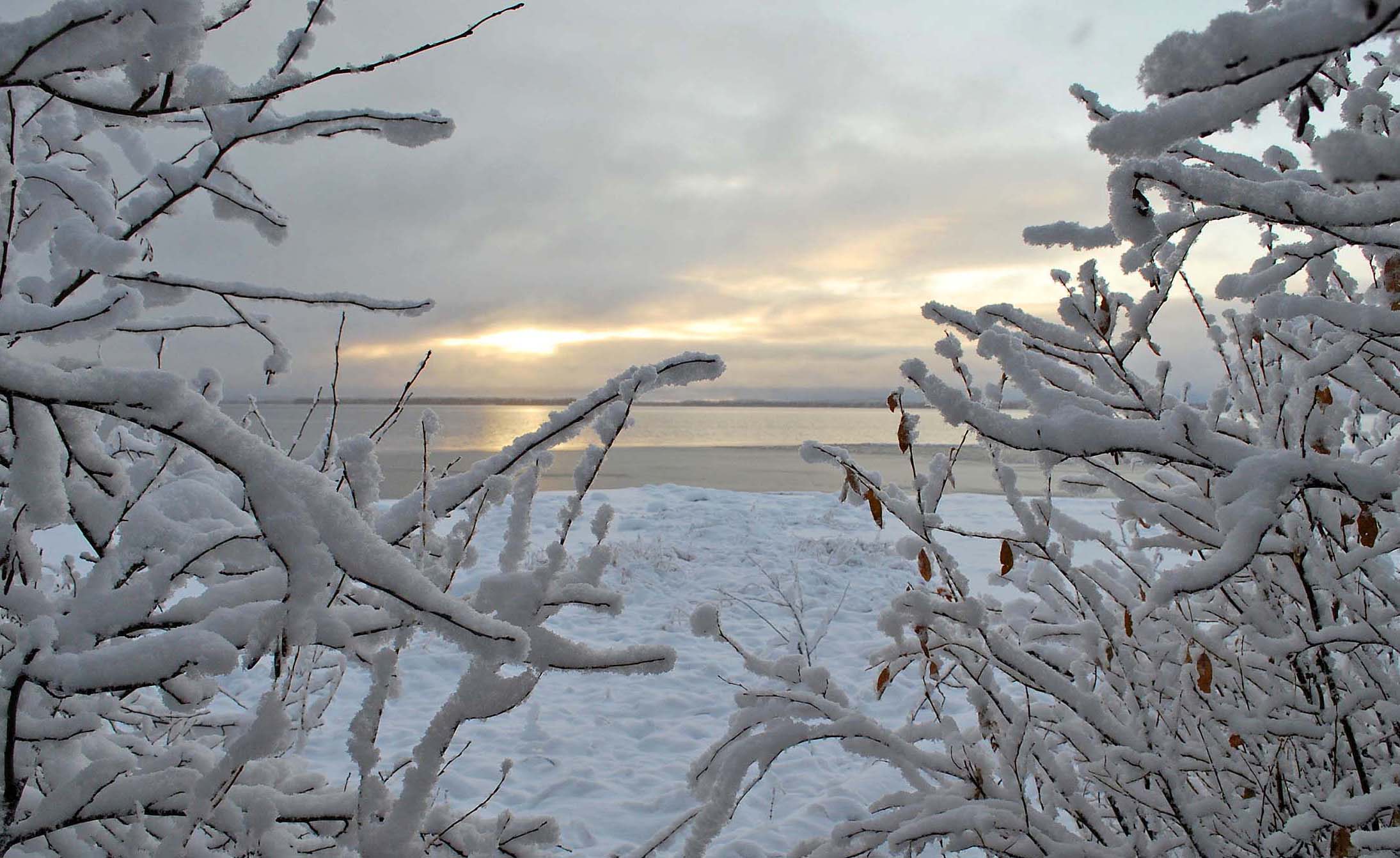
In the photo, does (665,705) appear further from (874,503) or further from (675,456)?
(675,456)

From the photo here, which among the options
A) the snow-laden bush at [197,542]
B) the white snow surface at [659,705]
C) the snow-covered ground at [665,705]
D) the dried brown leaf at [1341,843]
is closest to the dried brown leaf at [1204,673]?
the dried brown leaf at [1341,843]

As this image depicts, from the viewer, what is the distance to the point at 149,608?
118cm

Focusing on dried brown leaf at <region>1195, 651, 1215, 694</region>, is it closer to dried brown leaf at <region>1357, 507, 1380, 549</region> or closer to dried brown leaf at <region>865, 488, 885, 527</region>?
dried brown leaf at <region>1357, 507, 1380, 549</region>

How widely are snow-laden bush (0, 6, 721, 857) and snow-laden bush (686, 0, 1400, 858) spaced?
57cm

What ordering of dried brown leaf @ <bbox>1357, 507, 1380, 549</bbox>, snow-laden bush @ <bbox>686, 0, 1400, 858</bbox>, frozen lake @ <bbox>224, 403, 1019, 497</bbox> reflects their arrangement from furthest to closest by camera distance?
frozen lake @ <bbox>224, 403, 1019, 497</bbox>
dried brown leaf @ <bbox>1357, 507, 1380, 549</bbox>
snow-laden bush @ <bbox>686, 0, 1400, 858</bbox>

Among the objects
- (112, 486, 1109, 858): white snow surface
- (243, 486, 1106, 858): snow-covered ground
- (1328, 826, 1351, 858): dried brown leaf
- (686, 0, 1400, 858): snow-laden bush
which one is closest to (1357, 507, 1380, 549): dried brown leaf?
(686, 0, 1400, 858): snow-laden bush

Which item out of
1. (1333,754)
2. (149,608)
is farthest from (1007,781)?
(149,608)

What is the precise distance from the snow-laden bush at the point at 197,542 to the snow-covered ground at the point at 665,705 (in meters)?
0.57

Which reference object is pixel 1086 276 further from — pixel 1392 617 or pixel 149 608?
pixel 149 608

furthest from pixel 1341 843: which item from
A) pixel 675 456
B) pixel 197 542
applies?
pixel 675 456

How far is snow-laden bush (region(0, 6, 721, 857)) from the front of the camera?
81 centimetres

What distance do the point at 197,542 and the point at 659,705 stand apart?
4061 mm

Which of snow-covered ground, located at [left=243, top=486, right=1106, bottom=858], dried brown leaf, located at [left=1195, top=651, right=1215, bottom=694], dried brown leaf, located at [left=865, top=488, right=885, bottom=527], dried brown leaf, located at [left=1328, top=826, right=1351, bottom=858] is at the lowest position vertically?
snow-covered ground, located at [left=243, top=486, right=1106, bottom=858]

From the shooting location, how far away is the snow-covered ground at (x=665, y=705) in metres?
3.61
